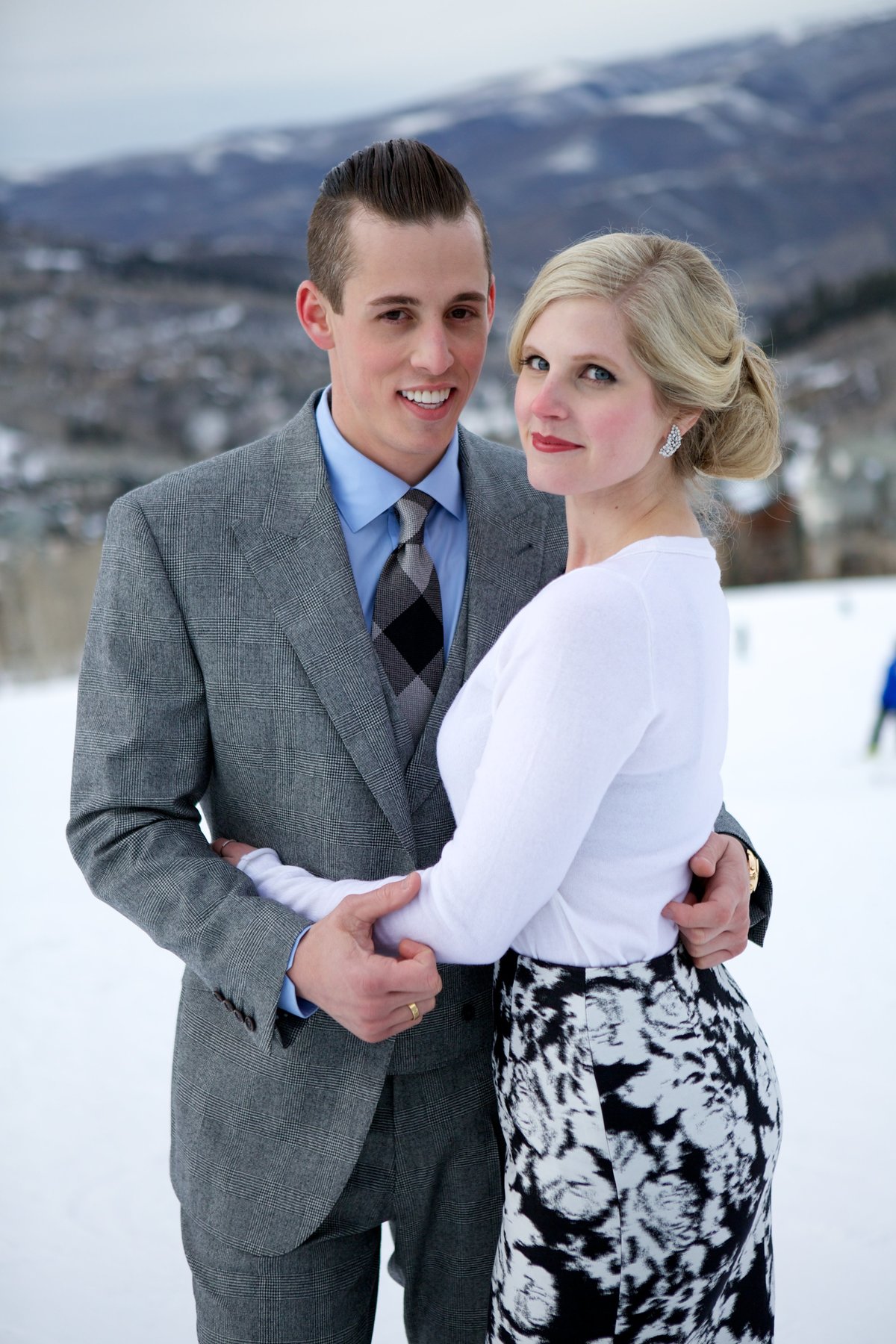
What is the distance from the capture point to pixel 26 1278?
113 inches

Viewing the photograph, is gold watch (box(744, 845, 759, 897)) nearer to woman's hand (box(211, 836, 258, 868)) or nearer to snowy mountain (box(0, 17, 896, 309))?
woman's hand (box(211, 836, 258, 868))

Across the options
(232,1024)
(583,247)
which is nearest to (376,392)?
(583,247)

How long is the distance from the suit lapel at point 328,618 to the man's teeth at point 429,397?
5.7 inches

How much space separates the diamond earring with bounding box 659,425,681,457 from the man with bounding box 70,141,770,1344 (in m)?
0.28

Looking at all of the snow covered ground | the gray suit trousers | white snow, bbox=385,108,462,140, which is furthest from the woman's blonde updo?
white snow, bbox=385,108,462,140

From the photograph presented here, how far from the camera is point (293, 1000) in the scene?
47.1 inches

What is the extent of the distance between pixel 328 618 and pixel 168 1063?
3155 millimetres

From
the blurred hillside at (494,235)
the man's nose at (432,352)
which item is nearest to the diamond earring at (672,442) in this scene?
the man's nose at (432,352)

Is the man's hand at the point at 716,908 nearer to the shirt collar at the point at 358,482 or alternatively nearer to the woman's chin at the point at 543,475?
the woman's chin at the point at 543,475

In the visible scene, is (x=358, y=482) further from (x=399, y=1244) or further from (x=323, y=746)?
(x=399, y=1244)

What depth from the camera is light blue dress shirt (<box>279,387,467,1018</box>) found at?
4.64 ft

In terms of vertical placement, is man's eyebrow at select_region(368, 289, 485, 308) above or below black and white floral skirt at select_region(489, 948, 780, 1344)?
above

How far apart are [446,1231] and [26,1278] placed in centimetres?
198

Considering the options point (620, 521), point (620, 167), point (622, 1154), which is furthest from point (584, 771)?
point (620, 167)
